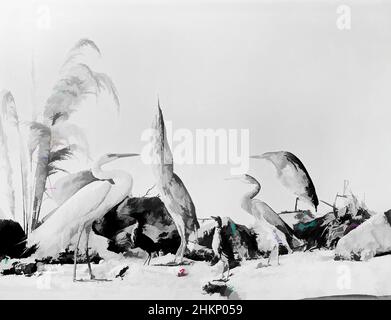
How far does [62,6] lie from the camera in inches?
95.0

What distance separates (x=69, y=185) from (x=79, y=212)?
0.47 feet

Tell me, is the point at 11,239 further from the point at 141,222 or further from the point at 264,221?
the point at 264,221

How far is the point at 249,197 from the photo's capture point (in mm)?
2375

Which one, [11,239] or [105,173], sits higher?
[105,173]

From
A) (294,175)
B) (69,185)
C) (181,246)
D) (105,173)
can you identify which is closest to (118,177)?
(105,173)

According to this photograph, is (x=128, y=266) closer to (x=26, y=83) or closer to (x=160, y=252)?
(x=160, y=252)

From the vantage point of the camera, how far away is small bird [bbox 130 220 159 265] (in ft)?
7.80

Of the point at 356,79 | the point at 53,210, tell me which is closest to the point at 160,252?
the point at 53,210

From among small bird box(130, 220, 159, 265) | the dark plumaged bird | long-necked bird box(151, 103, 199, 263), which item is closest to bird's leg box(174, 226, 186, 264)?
long-necked bird box(151, 103, 199, 263)

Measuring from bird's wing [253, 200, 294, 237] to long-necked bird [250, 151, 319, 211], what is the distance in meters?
0.14

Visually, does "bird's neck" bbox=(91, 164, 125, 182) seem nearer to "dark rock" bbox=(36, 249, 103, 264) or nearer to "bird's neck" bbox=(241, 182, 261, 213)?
"dark rock" bbox=(36, 249, 103, 264)
